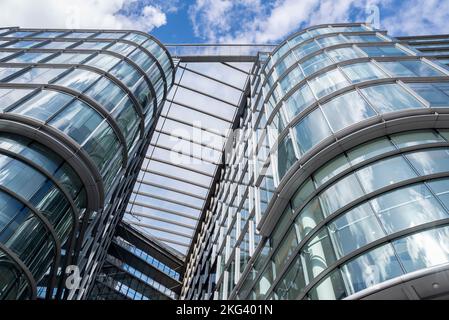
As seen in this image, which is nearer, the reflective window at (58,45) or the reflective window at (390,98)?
the reflective window at (390,98)

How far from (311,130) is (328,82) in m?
2.61

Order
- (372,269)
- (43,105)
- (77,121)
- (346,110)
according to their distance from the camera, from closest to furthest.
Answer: (372,269) < (346,110) < (43,105) < (77,121)

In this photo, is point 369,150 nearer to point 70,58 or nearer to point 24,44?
point 70,58

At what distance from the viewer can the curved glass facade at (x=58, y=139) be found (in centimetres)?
1042

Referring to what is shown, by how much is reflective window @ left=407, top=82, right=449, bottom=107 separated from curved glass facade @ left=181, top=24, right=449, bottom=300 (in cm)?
5

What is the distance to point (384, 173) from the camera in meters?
9.53

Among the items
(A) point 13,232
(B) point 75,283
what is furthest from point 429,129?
(B) point 75,283

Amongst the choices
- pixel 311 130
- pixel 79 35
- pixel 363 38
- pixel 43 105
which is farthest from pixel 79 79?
pixel 363 38

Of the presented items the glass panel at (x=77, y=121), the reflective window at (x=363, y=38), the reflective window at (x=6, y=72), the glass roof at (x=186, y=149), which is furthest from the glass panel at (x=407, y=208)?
Answer: the glass roof at (x=186, y=149)

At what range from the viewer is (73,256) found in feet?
54.8

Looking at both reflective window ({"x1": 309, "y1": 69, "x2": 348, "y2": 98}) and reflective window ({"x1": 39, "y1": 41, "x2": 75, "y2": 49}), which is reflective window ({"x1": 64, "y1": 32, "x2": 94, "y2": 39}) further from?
reflective window ({"x1": 309, "y1": 69, "x2": 348, "y2": 98})

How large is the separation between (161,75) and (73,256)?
10184mm

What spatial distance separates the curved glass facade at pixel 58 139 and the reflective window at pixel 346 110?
7.83m

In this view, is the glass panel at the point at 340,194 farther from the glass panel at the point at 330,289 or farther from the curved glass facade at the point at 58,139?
the curved glass facade at the point at 58,139
